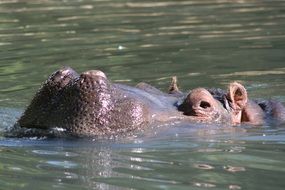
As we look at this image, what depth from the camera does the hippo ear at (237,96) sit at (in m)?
7.06

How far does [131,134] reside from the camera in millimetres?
6293

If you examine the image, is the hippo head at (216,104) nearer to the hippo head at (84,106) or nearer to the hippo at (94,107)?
the hippo at (94,107)

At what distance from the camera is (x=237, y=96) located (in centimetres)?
722

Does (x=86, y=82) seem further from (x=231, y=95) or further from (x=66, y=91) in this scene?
(x=231, y=95)

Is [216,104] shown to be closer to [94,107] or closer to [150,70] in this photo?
[94,107]

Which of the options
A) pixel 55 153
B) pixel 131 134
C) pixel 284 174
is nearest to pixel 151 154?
pixel 131 134

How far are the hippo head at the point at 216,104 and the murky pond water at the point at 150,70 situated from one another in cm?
14

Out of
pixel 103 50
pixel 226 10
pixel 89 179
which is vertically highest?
pixel 226 10

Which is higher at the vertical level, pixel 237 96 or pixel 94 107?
pixel 237 96

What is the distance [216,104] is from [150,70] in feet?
14.0

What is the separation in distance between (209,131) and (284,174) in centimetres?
145

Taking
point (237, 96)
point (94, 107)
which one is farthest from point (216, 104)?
point (94, 107)

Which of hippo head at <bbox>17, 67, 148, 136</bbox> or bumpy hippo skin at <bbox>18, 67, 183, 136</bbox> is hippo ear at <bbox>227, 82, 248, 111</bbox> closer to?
bumpy hippo skin at <bbox>18, 67, 183, 136</bbox>

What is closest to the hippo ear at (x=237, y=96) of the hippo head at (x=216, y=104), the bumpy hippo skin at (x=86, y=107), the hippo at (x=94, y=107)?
the hippo head at (x=216, y=104)
